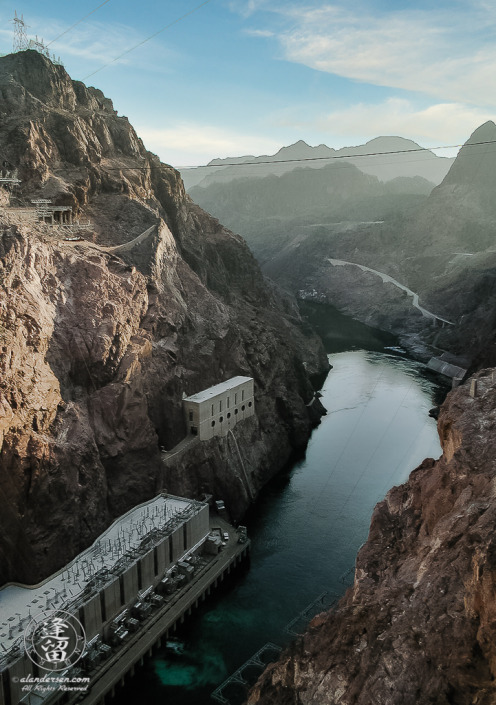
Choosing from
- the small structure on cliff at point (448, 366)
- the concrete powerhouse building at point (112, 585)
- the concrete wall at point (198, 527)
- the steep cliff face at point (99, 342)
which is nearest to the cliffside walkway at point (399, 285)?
the small structure on cliff at point (448, 366)

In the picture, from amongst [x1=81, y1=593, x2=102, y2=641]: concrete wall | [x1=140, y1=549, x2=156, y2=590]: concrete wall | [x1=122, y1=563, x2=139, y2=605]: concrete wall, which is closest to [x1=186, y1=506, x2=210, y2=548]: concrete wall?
[x1=140, y1=549, x2=156, y2=590]: concrete wall

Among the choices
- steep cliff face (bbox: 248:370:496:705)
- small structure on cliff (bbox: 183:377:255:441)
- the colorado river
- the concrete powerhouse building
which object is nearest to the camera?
steep cliff face (bbox: 248:370:496:705)

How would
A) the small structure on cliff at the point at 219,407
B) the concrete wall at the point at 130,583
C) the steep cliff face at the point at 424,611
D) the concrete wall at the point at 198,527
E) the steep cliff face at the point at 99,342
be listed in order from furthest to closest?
the small structure on cliff at the point at 219,407, the concrete wall at the point at 198,527, the steep cliff face at the point at 99,342, the concrete wall at the point at 130,583, the steep cliff face at the point at 424,611

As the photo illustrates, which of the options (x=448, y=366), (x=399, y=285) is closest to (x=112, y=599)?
(x=448, y=366)

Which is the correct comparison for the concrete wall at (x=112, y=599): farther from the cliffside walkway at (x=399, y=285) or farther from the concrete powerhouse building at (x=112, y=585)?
the cliffside walkway at (x=399, y=285)

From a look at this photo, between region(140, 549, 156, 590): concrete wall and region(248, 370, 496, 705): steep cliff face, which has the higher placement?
region(248, 370, 496, 705): steep cliff face

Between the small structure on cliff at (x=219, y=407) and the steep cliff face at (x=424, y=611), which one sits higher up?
the steep cliff face at (x=424, y=611)

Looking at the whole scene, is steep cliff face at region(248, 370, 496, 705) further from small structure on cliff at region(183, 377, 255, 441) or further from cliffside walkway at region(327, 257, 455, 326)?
cliffside walkway at region(327, 257, 455, 326)
